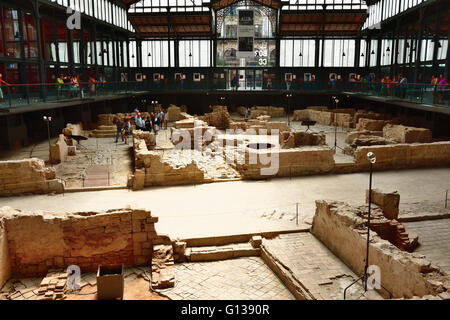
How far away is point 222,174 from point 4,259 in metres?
8.76

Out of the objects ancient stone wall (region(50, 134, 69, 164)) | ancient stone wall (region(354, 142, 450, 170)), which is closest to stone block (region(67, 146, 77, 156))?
ancient stone wall (region(50, 134, 69, 164))

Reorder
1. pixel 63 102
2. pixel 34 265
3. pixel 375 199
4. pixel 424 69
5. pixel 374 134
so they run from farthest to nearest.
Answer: pixel 424 69
pixel 374 134
pixel 63 102
pixel 375 199
pixel 34 265

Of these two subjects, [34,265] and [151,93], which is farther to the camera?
[151,93]

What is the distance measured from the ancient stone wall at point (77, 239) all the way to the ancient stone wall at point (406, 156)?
34.6 feet

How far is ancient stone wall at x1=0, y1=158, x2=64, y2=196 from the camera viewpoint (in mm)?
13391

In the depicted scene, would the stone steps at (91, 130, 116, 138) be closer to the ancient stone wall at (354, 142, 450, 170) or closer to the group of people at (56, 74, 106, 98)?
the group of people at (56, 74, 106, 98)

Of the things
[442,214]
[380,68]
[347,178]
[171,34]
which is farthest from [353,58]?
[442,214]

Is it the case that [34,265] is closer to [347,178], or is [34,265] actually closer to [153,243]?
[153,243]

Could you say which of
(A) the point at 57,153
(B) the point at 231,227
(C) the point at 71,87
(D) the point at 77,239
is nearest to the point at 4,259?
(D) the point at 77,239

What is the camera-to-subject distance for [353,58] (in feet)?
130

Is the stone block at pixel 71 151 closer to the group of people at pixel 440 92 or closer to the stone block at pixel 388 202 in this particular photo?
the stone block at pixel 388 202

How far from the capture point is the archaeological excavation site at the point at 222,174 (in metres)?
7.98

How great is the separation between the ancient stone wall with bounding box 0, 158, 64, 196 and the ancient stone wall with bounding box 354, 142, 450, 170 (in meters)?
12.0

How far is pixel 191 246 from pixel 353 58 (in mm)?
35181
